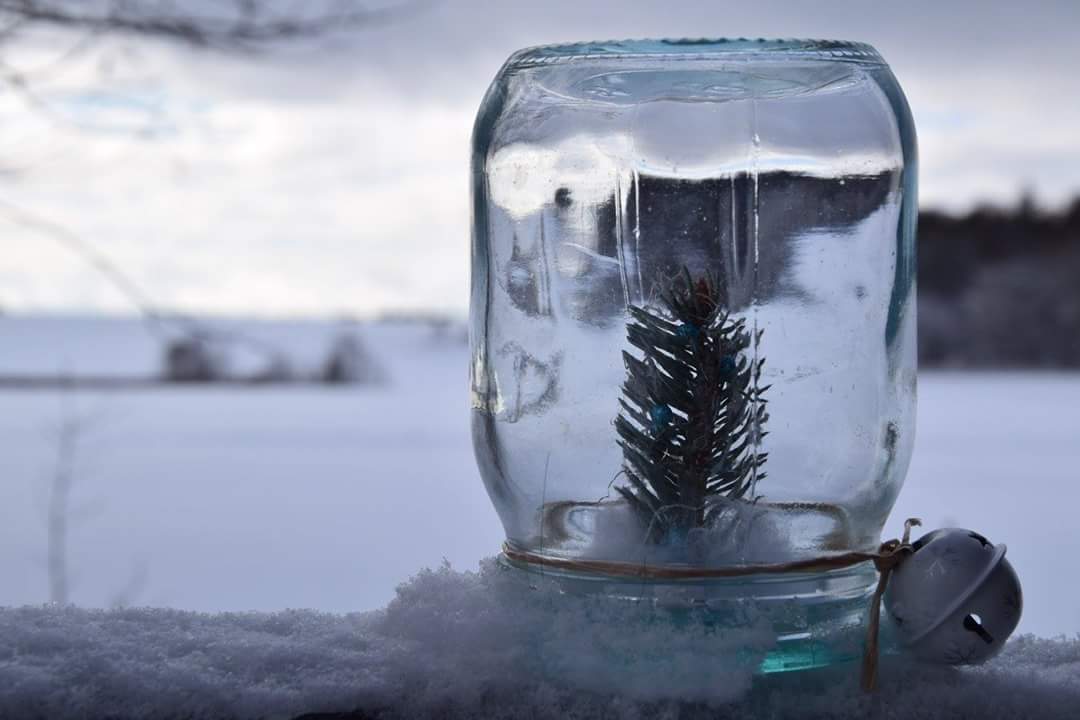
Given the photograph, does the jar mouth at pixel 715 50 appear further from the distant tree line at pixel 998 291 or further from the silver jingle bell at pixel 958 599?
the distant tree line at pixel 998 291

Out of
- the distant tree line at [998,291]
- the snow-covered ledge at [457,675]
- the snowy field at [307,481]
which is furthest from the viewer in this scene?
the distant tree line at [998,291]

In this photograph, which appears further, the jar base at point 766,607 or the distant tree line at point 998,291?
the distant tree line at point 998,291

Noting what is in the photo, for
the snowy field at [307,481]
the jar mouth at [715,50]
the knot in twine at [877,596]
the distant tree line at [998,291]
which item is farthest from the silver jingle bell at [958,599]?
the distant tree line at [998,291]

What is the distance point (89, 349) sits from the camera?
21.5 feet

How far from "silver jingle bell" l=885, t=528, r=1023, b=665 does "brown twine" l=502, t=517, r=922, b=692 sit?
1 cm

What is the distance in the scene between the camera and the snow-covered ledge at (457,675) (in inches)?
23.5

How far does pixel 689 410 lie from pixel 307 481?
13.7 feet

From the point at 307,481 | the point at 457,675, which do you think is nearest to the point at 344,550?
the point at 307,481

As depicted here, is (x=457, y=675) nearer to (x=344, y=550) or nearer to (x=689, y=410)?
(x=689, y=410)

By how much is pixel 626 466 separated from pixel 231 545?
3.24 meters

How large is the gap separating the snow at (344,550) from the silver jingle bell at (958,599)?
3cm

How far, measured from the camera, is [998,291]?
4.88 meters

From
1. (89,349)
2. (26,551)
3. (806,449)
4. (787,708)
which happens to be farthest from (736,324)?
(89,349)

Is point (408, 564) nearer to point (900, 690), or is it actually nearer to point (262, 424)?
point (900, 690)
